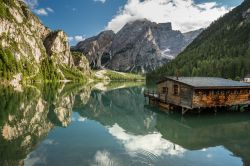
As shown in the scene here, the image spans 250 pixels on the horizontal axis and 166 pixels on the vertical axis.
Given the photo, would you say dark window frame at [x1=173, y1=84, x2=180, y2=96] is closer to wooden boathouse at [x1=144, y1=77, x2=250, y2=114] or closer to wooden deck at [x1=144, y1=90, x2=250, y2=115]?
wooden boathouse at [x1=144, y1=77, x2=250, y2=114]

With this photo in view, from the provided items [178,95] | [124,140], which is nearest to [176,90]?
[178,95]

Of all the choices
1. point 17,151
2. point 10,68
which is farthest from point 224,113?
point 10,68

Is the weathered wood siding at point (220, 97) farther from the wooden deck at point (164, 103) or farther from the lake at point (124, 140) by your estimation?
the lake at point (124, 140)

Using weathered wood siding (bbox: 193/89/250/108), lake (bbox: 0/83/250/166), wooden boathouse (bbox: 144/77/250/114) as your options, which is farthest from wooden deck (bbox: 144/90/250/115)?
lake (bbox: 0/83/250/166)

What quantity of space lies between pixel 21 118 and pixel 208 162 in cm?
2973

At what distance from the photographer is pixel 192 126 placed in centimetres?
4047

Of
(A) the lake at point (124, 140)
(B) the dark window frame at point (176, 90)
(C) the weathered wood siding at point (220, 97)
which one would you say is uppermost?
(B) the dark window frame at point (176, 90)

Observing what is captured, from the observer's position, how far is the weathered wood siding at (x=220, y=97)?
49094 mm

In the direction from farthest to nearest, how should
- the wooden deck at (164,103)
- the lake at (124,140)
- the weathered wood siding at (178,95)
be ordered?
1. the wooden deck at (164,103)
2. the weathered wood siding at (178,95)
3. the lake at (124,140)

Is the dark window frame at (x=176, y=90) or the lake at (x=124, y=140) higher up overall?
the dark window frame at (x=176, y=90)

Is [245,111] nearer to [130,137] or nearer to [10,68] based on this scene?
[130,137]

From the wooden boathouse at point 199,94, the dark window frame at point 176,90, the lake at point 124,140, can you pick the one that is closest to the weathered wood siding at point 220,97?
the wooden boathouse at point 199,94

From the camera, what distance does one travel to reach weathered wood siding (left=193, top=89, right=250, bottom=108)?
49094 millimetres

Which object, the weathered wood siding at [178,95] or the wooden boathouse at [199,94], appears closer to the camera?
the wooden boathouse at [199,94]
